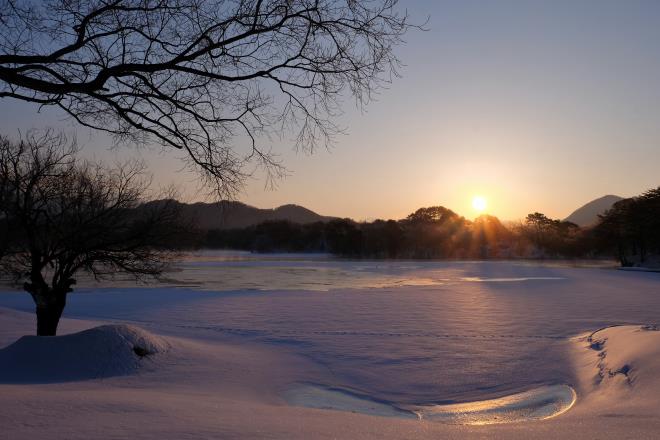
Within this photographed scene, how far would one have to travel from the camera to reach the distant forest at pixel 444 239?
94.1 metres

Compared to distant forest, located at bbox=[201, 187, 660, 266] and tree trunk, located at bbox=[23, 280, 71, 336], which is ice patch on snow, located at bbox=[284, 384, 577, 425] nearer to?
tree trunk, located at bbox=[23, 280, 71, 336]

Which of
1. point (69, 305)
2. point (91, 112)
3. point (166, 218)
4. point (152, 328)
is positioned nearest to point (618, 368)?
point (166, 218)

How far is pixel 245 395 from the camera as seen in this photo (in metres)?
8.11

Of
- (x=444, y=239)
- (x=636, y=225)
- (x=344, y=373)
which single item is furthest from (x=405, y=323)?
(x=444, y=239)

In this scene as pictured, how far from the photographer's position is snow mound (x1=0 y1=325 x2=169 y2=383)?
8.78 meters

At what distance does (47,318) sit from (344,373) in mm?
5737

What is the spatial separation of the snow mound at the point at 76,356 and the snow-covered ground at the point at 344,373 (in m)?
0.03

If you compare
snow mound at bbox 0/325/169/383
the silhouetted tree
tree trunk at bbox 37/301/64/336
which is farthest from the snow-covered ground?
the silhouetted tree

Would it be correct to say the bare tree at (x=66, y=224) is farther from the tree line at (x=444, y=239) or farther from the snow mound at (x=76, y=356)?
the tree line at (x=444, y=239)

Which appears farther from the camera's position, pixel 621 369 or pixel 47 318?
pixel 47 318

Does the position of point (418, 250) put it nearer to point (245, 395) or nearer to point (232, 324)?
point (232, 324)

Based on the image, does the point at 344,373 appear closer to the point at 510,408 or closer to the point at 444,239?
the point at 510,408

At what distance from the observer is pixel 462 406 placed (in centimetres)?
817

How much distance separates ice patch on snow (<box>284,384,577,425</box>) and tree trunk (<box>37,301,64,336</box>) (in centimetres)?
504
